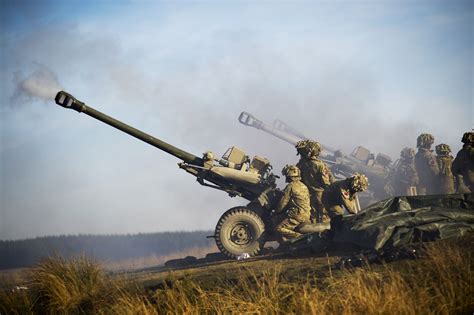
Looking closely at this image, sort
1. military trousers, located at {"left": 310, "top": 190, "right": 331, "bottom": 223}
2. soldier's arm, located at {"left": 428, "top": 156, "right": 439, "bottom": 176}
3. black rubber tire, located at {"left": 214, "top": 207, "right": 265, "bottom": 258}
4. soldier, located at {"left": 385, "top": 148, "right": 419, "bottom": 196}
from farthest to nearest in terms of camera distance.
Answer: soldier, located at {"left": 385, "top": 148, "right": 419, "bottom": 196} < soldier's arm, located at {"left": 428, "top": 156, "right": 439, "bottom": 176} < military trousers, located at {"left": 310, "top": 190, "right": 331, "bottom": 223} < black rubber tire, located at {"left": 214, "top": 207, "right": 265, "bottom": 258}

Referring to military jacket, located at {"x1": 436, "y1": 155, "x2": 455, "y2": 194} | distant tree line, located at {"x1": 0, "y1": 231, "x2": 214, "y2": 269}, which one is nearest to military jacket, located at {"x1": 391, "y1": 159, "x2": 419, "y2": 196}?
military jacket, located at {"x1": 436, "y1": 155, "x2": 455, "y2": 194}

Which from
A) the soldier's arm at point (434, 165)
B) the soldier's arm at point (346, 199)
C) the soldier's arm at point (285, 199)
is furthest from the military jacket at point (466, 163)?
the soldier's arm at point (285, 199)

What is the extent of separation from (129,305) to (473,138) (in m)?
9.73

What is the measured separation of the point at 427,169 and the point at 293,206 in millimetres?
8377

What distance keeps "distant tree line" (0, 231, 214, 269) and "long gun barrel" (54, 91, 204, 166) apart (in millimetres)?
15205

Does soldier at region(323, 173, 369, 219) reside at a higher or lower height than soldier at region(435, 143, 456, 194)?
lower

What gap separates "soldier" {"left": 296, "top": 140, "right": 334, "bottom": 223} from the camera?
12.3 meters

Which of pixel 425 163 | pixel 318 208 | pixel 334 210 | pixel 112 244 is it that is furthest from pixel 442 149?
pixel 112 244

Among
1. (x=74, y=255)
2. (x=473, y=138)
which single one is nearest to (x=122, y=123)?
(x=74, y=255)

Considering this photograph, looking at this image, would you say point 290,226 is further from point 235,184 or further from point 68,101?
point 68,101

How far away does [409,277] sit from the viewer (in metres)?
6.50

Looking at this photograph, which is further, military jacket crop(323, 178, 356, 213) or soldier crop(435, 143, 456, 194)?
soldier crop(435, 143, 456, 194)

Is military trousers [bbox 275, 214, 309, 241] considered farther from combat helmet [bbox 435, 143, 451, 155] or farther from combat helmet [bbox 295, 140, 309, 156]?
combat helmet [bbox 435, 143, 451, 155]

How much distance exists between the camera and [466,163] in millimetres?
13750
